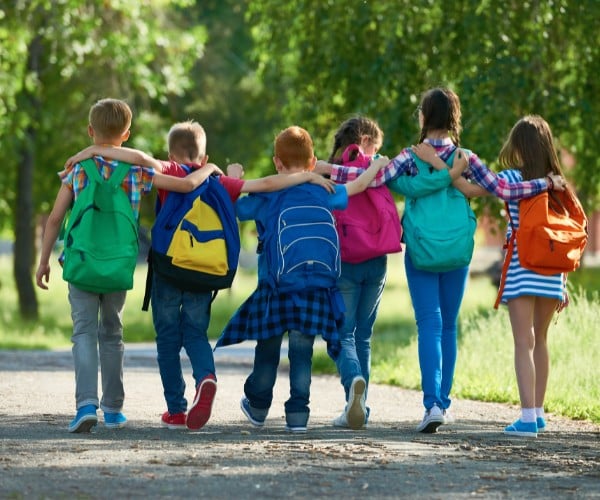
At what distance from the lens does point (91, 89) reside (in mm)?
22922

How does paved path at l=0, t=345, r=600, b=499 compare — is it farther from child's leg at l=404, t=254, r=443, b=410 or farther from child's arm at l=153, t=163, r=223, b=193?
child's arm at l=153, t=163, r=223, b=193

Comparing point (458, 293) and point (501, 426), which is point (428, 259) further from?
point (501, 426)

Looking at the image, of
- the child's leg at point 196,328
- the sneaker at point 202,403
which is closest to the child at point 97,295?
the child's leg at point 196,328

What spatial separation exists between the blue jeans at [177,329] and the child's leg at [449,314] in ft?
4.33

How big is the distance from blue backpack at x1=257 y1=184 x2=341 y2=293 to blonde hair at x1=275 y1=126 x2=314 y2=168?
6.4 inches

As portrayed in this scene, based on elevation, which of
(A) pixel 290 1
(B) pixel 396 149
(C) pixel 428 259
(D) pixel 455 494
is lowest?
(D) pixel 455 494

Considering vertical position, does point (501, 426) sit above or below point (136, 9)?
below

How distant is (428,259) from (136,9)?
45.2ft

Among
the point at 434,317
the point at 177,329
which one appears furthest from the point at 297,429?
the point at 434,317

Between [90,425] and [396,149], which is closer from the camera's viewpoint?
[90,425]

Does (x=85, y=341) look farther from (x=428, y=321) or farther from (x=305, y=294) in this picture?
(x=428, y=321)

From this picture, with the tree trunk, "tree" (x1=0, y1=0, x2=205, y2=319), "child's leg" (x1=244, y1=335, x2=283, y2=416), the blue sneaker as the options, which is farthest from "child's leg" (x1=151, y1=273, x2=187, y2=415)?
the tree trunk

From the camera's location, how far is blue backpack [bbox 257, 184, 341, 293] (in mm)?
6797

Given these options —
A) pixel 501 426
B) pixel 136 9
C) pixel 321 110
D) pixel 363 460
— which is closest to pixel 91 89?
pixel 136 9
